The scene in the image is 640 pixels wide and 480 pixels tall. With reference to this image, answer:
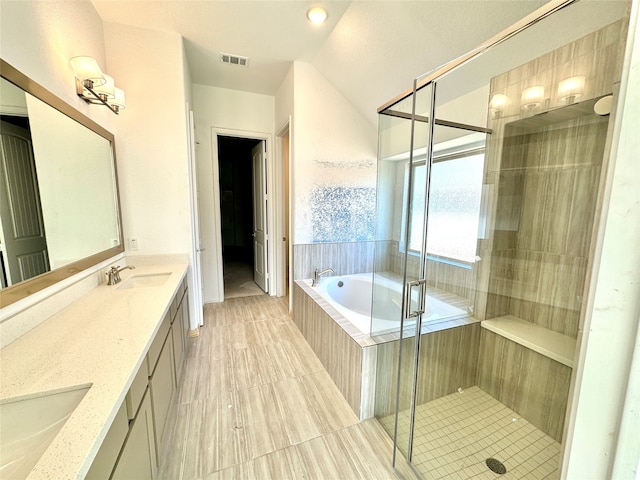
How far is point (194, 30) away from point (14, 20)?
1.46 meters

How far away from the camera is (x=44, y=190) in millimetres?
1377

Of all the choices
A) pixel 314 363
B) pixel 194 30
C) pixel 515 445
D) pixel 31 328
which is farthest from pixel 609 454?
pixel 194 30

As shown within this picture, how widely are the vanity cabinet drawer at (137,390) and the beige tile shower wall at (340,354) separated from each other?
1192 millimetres

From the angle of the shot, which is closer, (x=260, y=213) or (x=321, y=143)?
(x=321, y=143)

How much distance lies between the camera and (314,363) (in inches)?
91.9

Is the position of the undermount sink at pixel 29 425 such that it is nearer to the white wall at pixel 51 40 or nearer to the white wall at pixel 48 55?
the white wall at pixel 48 55

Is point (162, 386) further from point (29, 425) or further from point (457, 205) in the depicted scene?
point (457, 205)

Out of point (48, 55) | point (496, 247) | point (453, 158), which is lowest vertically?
point (496, 247)

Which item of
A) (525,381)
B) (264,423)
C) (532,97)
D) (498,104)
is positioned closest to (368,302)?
(525,381)

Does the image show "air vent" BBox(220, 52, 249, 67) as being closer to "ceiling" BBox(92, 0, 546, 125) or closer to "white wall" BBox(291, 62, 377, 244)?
"ceiling" BBox(92, 0, 546, 125)

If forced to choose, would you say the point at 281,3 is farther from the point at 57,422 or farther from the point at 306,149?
the point at 57,422

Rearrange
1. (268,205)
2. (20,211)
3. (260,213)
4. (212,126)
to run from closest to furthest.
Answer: (20,211)
(212,126)
(268,205)
(260,213)

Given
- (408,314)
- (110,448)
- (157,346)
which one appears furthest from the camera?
(408,314)

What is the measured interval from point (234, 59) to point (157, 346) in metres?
2.88
